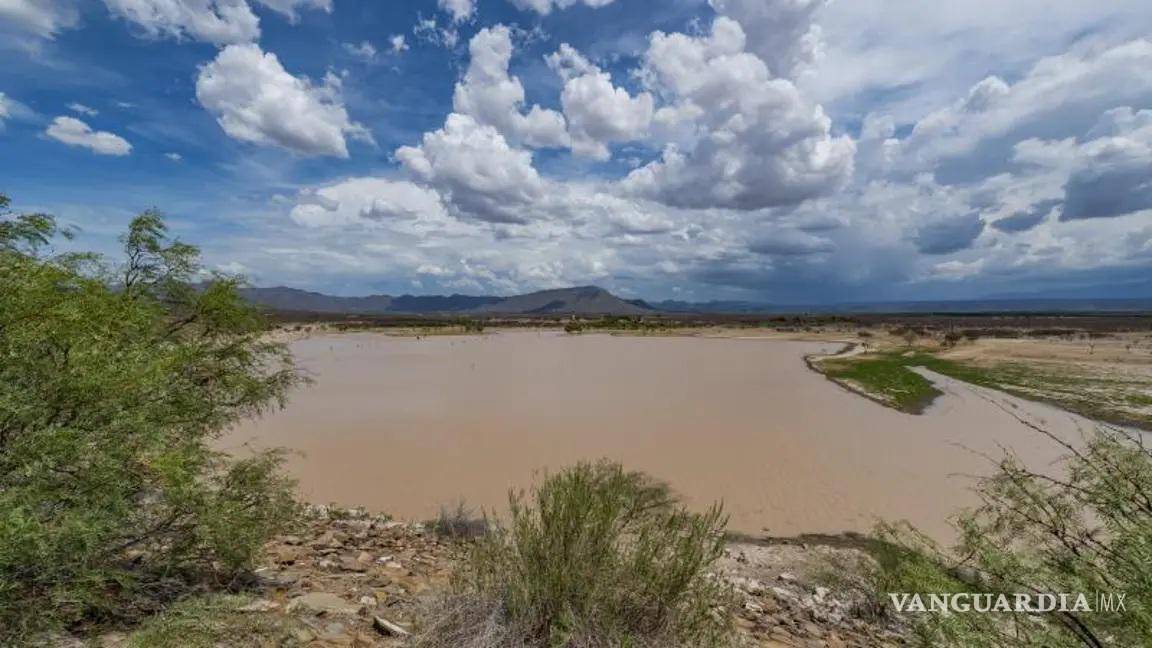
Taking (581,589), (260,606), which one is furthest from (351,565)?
(581,589)

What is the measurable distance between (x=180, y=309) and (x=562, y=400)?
1898 cm

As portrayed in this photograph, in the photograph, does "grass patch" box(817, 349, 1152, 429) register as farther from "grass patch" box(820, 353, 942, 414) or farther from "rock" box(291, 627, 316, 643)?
"rock" box(291, 627, 316, 643)

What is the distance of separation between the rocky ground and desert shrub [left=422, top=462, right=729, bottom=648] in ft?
1.26

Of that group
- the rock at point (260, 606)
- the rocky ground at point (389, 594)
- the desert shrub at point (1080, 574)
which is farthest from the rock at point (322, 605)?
the desert shrub at point (1080, 574)

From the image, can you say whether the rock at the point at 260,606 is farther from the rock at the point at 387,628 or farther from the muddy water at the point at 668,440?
the muddy water at the point at 668,440

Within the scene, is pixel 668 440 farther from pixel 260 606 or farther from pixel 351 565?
pixel 260 606

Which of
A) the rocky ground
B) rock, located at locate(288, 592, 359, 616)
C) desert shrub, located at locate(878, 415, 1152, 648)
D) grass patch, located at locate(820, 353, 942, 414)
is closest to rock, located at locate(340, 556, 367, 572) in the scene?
the rocky ground

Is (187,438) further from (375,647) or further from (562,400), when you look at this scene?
(562,400)

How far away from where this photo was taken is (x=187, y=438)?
5172 millimetres

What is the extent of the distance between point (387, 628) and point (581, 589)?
1.64m

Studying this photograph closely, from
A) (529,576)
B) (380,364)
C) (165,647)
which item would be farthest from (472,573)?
(380,364)

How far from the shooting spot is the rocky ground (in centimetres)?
424

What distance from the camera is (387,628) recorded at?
445cm

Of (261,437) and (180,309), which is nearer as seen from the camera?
(180,309)
